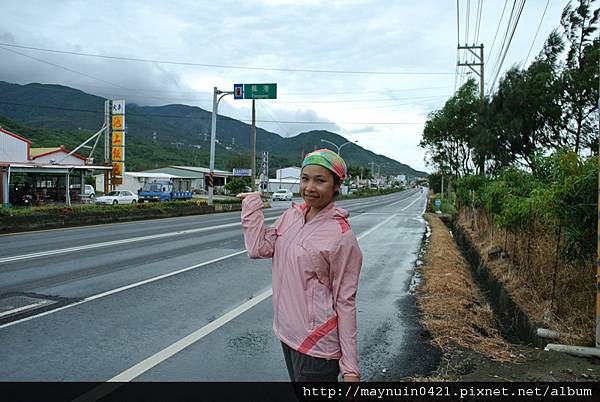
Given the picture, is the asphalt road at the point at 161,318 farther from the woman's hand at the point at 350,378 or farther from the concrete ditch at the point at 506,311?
the woman's hand at the point at 350,378

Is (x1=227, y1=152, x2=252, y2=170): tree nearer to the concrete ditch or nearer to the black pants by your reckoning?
the concrete ditch

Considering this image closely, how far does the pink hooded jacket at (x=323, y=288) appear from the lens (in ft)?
7.89

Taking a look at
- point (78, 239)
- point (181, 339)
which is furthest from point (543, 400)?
point (78, 239)

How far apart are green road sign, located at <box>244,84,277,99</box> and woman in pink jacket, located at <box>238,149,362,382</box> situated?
25.5 meters

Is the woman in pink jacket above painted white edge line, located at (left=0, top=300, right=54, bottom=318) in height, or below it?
above

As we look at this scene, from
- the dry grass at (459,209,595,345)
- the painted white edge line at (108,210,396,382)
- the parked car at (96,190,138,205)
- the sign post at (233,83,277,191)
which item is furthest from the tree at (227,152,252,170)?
the painted white edge line at (108,210,396,382)

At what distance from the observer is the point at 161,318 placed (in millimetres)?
5902

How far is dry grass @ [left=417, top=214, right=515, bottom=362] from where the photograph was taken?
196 inches

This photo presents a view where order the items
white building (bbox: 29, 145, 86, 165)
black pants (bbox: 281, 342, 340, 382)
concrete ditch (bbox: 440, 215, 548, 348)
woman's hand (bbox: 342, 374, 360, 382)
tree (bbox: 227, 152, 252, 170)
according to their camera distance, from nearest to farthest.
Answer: woman's hand (bbox: 342, 374, 360, 382)
black pants (bbox: 281, 342, 340, 382)
concrete ditch (bbox: 440, 215, 548, 348)
white building (bbox: 29, 145, 86, 165)
tree (bbox: 227, 152, 252, 170)

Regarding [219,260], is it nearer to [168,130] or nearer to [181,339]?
[181,339]

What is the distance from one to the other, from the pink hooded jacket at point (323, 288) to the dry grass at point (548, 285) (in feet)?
11.6

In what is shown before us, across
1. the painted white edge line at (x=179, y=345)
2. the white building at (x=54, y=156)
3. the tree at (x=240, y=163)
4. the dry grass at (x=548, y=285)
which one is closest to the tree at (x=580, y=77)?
the dry grass at (x=548, y=285)

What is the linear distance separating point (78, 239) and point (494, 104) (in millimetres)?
12637

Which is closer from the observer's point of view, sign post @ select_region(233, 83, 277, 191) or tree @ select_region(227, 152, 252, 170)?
sign post @ select_region(233, 83, 277, 191)
